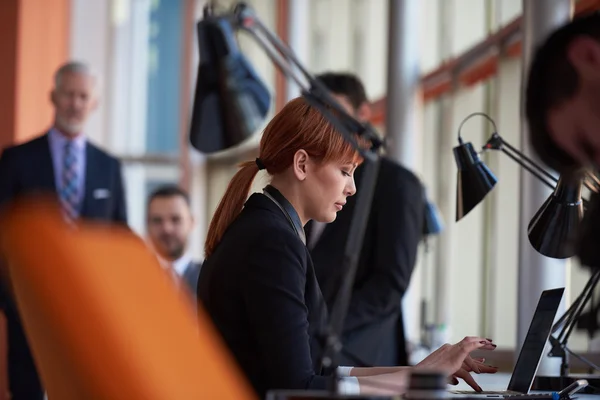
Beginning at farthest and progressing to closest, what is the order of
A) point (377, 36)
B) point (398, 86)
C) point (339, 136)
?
point (377, 36), point (398, 86), point (339, 136)

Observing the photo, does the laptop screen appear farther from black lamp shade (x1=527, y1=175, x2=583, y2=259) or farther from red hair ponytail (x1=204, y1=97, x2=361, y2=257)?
red hair ponytail (x1=204, y1=97, x2=361, y2=257)

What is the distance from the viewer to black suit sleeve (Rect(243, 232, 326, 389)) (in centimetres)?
216

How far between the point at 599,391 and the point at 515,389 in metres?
0.20

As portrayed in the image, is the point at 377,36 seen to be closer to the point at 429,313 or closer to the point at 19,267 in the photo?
the point at 429,313

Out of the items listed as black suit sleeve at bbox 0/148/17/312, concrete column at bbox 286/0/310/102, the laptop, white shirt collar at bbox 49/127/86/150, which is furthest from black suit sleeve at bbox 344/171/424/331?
concrete column at bbox 286/0/310/102

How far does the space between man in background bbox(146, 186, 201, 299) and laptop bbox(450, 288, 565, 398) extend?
2.98 m

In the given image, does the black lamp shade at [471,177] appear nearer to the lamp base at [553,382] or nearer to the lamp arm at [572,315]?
the lamp arm at [572,315]

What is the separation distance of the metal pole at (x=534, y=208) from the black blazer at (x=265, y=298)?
176 centimetres

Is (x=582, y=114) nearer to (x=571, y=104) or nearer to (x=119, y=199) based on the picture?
(x=571, y=104)

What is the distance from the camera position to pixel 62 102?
5.01 m

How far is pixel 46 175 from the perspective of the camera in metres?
4.93

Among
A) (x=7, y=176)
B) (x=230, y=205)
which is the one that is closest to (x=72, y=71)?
(x=7, y=176)

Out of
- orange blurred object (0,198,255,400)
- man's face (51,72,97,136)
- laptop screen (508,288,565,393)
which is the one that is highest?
man's face (51,72,97,136)

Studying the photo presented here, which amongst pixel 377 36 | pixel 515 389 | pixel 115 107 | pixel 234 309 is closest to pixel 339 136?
pixel 234 309
